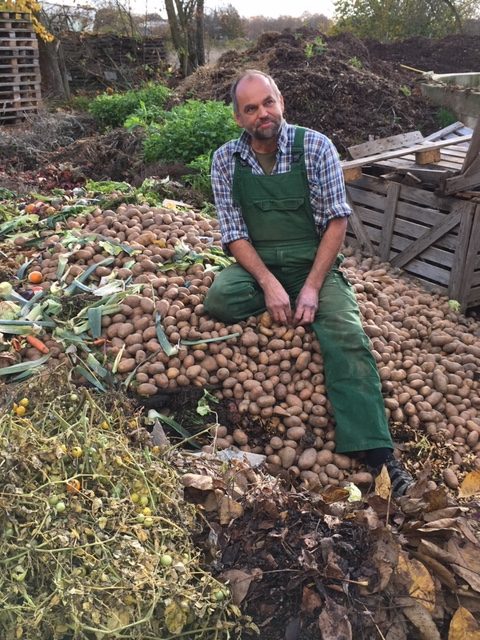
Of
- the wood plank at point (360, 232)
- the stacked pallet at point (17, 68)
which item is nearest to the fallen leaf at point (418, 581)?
the wood plank at point (360, 232)

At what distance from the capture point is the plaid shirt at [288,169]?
350 cm

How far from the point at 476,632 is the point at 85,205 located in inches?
165

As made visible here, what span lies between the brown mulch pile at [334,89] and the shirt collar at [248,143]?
4.39 m

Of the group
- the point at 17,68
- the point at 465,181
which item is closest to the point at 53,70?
the point at 17,68

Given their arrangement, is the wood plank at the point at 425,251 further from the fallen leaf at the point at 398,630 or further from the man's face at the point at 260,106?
the fallen leaf at the point at 398,630

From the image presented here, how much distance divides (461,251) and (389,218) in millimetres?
782

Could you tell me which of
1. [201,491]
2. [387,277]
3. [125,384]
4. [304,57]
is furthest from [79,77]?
[201,491]

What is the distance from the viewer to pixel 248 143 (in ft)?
12.0

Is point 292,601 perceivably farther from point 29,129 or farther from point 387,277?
point 29,129

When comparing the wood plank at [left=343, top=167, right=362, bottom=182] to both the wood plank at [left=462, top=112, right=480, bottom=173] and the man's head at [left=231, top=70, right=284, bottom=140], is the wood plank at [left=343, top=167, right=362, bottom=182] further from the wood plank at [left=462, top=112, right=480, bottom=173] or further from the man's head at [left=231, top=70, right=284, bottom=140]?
the man's head at [left=231, top=70, right=284, bottom=140]

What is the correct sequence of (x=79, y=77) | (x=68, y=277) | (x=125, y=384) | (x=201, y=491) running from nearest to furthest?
(x=201, y=491), (x=125, y=384), (x=68, y=277), (x=79, y=77)

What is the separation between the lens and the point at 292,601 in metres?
1.97

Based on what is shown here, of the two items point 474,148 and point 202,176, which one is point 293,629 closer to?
point 474,148

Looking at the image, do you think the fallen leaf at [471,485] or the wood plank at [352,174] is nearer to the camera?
the fallen leaf at [471,485]
